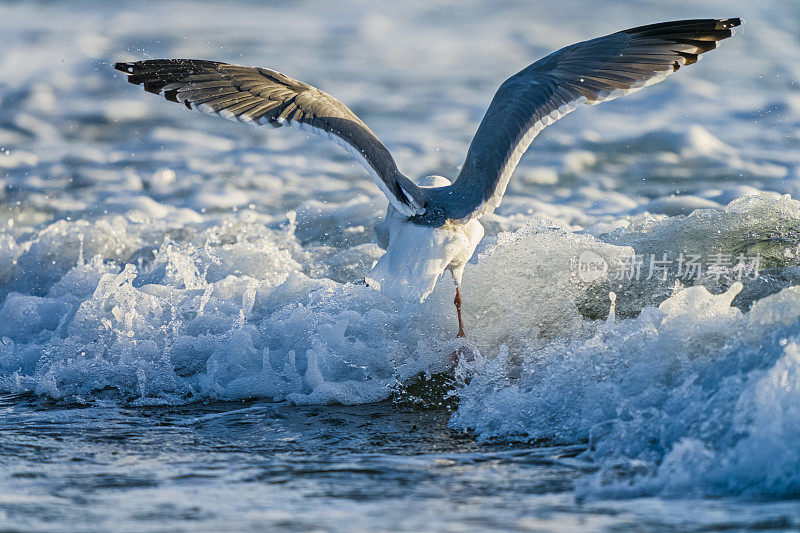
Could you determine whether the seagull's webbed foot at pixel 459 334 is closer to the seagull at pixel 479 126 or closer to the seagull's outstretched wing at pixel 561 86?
the seagull at pixel 479 126

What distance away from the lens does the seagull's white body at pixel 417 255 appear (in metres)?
4.35

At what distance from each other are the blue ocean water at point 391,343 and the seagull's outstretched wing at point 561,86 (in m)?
0.60

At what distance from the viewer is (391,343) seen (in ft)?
15.6

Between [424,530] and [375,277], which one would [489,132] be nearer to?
[375,277]

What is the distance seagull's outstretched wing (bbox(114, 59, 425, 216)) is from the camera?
467cm

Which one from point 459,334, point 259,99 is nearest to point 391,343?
point 459,334

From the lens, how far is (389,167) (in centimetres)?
457

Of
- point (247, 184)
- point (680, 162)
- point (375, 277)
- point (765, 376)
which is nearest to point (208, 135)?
point (247, 184)

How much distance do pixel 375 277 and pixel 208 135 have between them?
7273 millimetres

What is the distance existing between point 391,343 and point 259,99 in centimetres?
168

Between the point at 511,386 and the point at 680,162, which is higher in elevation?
the point at 680,162

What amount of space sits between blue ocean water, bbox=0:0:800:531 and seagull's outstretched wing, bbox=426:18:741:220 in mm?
598

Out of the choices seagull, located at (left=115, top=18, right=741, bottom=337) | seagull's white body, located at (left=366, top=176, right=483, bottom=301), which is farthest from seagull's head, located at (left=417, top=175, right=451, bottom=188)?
seagull's white body, located at (left=366, top=176, right=483, bottom=301)

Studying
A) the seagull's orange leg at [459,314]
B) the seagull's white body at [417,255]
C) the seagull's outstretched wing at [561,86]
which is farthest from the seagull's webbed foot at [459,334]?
the seagull's outstretched wing at [561,86]
